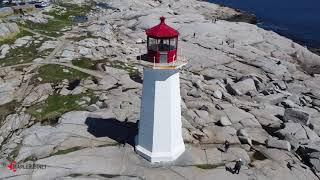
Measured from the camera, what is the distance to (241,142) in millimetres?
32281

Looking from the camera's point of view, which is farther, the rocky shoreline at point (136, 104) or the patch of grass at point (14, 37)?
the patch of grass at point (14, 37)

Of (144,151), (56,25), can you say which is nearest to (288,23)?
(56,25)

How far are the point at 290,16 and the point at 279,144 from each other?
78.7 m

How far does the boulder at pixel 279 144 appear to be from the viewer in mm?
31663

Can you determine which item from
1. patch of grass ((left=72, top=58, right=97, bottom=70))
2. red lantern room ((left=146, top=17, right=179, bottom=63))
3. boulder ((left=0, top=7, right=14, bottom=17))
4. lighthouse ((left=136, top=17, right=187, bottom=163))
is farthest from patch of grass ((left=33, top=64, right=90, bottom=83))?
boulder ((left=0, top=7, right=14, bottom=17))

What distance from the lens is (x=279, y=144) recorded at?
105 feet

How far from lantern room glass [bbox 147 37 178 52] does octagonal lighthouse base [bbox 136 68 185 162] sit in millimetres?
1298

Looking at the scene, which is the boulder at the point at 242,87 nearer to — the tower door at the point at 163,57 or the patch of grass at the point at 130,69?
the patch of grass at the point at 130,69

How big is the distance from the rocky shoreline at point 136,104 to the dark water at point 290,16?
60.7 ft

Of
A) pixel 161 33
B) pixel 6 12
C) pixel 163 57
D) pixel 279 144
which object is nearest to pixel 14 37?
pixel 6 12

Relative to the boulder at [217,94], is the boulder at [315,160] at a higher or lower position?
higher

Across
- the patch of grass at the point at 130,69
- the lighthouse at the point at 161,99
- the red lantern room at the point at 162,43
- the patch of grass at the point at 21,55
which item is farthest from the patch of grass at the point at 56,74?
the red lantern room at the point at 162,43

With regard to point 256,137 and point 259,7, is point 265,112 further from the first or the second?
point 259,7

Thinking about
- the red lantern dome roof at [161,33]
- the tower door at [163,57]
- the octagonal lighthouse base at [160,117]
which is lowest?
the octagonal lighthouse base at [160,117]
